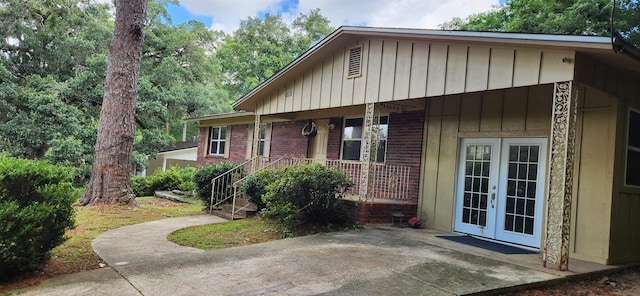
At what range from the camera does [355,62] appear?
852cm

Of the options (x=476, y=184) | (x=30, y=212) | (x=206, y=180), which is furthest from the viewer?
(x=206, y=180)

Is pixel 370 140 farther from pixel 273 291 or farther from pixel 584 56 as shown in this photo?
pixel 273 291

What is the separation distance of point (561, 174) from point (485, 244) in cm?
222

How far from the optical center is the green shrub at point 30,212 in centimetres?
393

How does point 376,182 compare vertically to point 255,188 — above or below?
above

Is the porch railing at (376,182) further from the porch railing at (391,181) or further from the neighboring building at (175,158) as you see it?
the neighboring building at (175,158)

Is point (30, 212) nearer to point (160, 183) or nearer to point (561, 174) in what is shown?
→ point (561, 174)

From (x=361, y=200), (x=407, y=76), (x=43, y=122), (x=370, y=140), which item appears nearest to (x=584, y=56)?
(x=407, y=76)

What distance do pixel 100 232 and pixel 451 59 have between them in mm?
6987

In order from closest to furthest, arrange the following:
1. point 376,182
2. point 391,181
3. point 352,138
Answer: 1. point 391,181
2. point 376,182
3. point 352,138

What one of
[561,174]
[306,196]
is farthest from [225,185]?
[561,174]

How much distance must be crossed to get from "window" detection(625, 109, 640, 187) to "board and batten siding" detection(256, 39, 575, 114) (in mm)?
2153

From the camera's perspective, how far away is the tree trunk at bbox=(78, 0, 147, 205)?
404 inches

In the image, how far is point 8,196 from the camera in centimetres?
414
